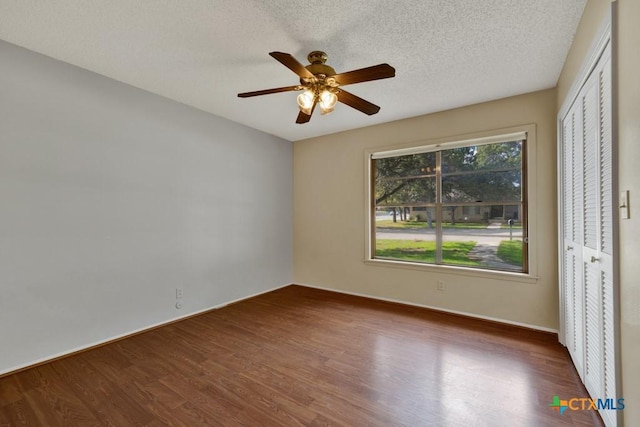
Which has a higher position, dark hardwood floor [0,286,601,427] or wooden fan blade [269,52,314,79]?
wooden fan blade [269,52,314,79]

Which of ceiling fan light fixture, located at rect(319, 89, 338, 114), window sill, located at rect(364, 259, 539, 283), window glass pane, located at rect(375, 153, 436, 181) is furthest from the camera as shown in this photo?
window glass pane, located at rect(375, 153, 436, 181)

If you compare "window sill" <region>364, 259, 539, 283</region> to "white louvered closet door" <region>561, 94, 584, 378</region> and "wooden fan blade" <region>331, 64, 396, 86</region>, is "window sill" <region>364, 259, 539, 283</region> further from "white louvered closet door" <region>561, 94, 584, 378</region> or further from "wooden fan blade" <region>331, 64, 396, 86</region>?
"wooden fan blade" <region>331, 64, 396, 86</region>

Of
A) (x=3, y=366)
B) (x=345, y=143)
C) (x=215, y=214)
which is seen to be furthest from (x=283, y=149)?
(x=3, y=366)

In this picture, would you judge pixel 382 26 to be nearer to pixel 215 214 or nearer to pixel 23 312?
pixel 215 214

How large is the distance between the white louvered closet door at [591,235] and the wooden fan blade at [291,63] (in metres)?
1.68

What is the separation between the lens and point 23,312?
2.20 m

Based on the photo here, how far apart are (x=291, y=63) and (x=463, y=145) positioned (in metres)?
2.54

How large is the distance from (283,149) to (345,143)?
1.11 metres

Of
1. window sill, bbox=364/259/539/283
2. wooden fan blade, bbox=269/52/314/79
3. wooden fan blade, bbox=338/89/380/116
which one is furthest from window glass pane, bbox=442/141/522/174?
wooden fan blade, bbox=269/52/314/79

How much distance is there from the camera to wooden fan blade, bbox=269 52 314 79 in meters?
1.71

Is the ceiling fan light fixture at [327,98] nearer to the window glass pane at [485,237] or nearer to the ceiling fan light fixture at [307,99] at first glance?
the ceiling fan light fixture at [307,99]

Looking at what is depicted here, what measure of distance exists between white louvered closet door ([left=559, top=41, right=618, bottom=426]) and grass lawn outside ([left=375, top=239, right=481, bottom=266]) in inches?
43.5

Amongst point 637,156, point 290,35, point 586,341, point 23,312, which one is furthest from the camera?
point 23,312

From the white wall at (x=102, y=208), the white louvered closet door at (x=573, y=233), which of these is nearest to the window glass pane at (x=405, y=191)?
the white louvered closet door at (x=573, y=233)
